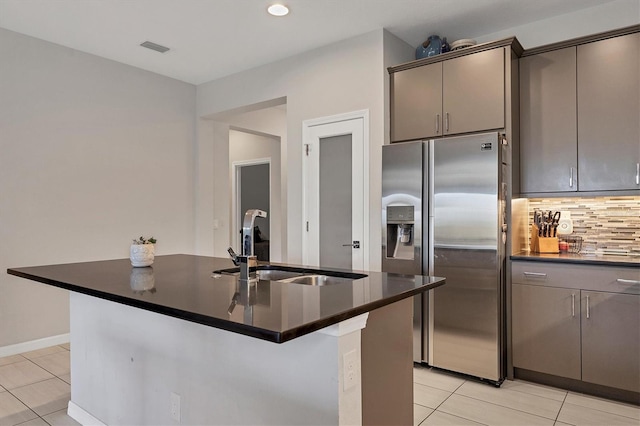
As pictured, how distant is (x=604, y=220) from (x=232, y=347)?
9.86ft

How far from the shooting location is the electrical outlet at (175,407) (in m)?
1.98

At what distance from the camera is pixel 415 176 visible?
336 cm

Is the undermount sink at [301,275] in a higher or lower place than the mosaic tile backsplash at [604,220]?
lower

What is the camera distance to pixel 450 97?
→ 3395mm

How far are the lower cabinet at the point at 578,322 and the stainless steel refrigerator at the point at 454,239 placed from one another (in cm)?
16

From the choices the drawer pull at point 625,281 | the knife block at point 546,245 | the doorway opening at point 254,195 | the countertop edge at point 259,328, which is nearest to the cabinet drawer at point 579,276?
the drawer pull at point 625,281

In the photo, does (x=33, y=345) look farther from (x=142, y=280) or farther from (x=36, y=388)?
(x=142, y=280)

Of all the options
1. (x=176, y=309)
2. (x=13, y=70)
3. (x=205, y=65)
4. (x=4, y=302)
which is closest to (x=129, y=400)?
(x=176, y=309)

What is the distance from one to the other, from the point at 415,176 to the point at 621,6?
194 cm

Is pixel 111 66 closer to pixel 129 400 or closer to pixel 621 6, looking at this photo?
pixel 129 400

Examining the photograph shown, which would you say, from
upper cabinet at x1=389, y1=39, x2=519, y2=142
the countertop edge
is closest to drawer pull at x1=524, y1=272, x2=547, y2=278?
upper cabinet at x1=389, y1=39, x2=519, y2=142

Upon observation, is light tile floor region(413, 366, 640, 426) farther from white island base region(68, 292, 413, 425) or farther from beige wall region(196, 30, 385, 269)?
beige wall region(196, 30, 385, 269)

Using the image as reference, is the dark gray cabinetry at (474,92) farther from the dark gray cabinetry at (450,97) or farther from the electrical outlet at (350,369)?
the electrical outlet at (350,369)

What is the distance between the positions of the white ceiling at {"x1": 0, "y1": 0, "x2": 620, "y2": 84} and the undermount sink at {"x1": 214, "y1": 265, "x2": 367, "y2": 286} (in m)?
2.04
